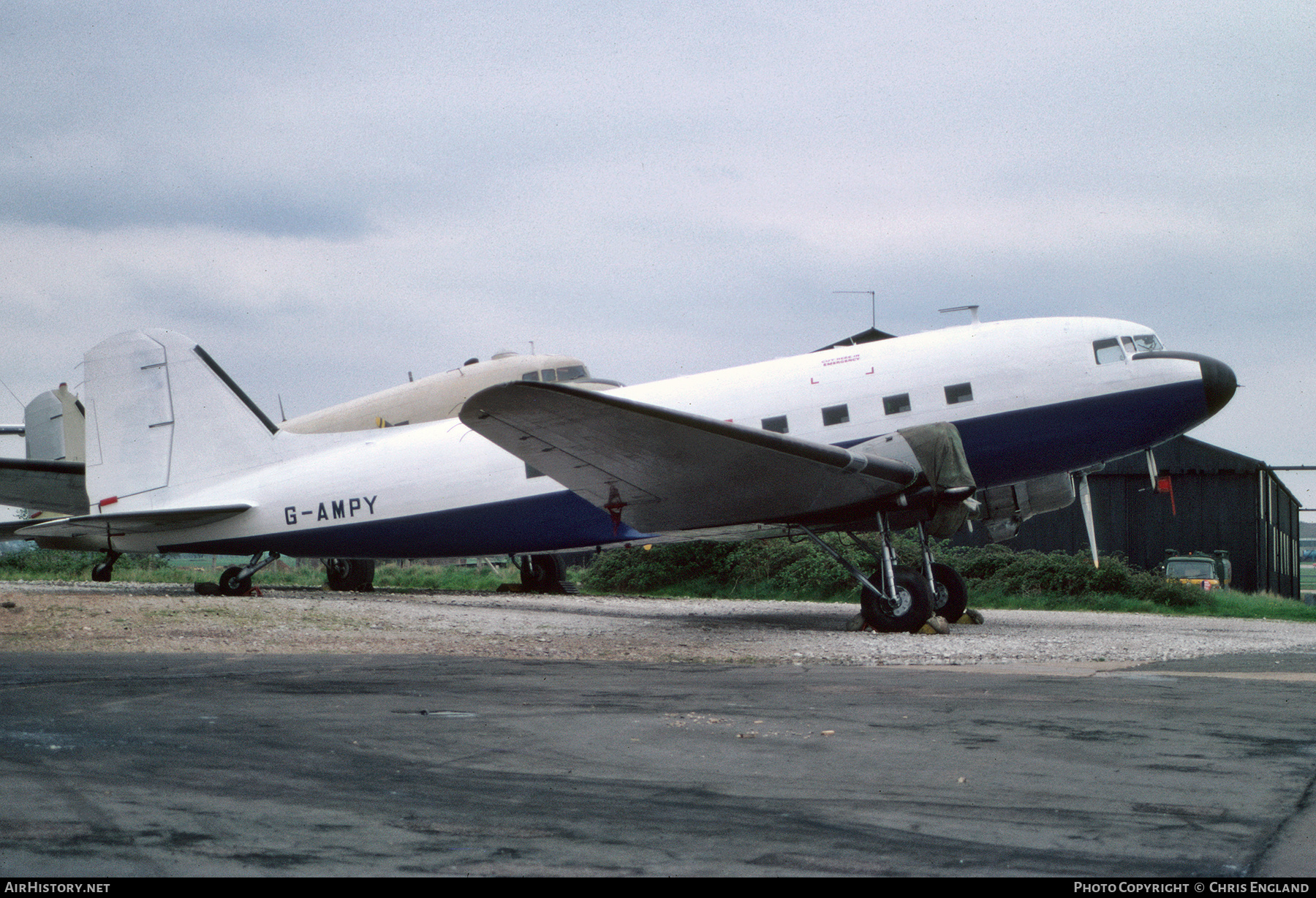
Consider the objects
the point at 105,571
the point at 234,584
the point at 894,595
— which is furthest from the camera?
the point at 105,571

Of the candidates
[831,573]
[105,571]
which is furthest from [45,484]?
[831,573]

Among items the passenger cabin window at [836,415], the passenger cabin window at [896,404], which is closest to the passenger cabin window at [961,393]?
the passenger cabin window at [896,404]

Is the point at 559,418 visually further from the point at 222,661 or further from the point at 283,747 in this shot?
the point at 283,747

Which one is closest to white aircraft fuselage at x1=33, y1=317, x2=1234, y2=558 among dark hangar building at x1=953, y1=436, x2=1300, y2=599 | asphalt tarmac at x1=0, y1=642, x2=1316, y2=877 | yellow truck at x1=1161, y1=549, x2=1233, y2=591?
asphalt tarmac at x1=0, y1=642, x2=1316, y2=877

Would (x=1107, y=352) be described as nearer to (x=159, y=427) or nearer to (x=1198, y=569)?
(x=159, y=427)

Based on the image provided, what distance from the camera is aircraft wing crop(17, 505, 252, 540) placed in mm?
16766

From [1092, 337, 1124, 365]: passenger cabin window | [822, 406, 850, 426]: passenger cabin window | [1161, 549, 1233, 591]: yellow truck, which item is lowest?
[1161, 549, 1233, 591]: yellow truck

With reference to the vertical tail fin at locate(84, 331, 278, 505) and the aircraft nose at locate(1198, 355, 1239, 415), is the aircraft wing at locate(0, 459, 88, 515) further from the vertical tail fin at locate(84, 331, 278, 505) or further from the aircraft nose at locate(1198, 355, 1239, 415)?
the aircraft nose at locate(1198, 355, 1239, 415)

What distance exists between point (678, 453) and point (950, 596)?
4.79 m

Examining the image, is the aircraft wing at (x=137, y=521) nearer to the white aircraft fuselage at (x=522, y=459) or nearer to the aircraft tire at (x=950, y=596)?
the white aircraft fuselage at (x=522, y=459)

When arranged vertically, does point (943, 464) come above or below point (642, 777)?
above

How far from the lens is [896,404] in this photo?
13148mm

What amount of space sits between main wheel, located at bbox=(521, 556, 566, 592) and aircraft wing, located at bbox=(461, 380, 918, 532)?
9607 millimetres

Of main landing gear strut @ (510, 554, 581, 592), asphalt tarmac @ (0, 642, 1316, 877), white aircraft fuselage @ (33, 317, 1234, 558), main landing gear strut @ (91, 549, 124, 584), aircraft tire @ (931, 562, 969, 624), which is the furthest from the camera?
main landing gear strut @ (510, 554, 581, 592)
